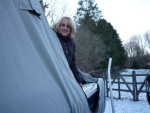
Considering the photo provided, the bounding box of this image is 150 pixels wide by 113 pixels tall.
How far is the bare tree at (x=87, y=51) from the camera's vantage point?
15841mm

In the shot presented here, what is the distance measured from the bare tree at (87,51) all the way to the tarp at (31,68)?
13.2 m

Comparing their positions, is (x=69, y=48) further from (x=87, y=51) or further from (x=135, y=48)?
(x=135, y=48)

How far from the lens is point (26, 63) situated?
1540 mm

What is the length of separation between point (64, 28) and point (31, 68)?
1273 mm

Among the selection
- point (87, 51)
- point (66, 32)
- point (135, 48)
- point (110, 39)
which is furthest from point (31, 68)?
point (135, 48)

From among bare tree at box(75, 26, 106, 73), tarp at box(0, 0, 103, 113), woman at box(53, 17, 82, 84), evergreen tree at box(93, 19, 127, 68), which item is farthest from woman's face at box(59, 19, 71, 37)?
evergreen tree at box(93, 19, 127, 68)

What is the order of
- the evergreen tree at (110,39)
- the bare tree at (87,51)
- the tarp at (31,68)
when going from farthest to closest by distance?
the evergreen tree at (110,39) < the bare tree at (87,51) < the tarp at (31,68)

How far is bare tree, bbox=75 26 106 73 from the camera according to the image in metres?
15.8

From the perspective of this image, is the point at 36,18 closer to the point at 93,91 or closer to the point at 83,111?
the point at 83,111

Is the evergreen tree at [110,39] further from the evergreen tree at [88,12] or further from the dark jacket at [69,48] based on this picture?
the dark jacket at [69,48]

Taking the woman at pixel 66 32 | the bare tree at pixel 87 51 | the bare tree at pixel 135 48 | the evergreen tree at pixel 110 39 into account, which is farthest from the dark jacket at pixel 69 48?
the bare tree at pixel 135 48

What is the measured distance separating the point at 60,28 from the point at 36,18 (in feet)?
2.57

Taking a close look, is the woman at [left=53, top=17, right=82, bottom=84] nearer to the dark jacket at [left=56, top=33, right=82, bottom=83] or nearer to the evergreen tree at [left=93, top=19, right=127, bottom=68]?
the dark jacket at [left=56, top=33, right=82, bottom=83]

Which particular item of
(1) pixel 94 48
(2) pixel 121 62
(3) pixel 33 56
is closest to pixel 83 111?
(3) pixel 33 56
